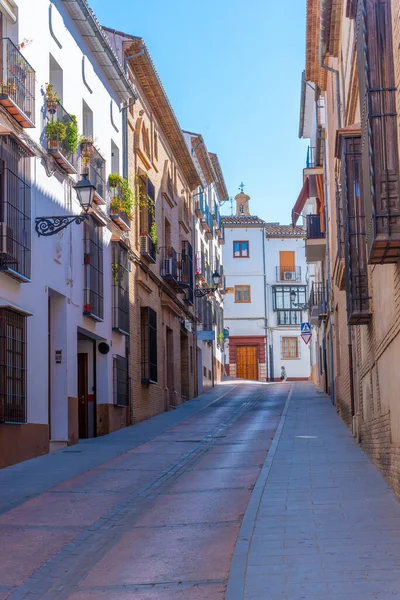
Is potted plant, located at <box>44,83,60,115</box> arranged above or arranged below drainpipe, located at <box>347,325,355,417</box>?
above

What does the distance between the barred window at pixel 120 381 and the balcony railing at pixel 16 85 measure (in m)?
7.46

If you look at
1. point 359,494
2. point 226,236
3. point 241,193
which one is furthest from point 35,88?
point 241,193

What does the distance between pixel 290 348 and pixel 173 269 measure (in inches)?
1102

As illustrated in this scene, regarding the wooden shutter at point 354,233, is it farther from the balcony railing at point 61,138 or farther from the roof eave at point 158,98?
the roof eave at point 158,98

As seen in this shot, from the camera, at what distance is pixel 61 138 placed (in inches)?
639

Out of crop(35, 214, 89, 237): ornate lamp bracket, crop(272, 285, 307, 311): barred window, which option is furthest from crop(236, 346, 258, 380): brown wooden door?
crop(35, 214, 89, 237): ornate lamp bracket

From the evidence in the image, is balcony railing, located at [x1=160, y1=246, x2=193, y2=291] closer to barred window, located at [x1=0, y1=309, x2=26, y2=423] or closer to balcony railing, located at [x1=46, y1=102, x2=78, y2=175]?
balcony railing, located at [x1=46, y1=102, x2=78, y2=175]

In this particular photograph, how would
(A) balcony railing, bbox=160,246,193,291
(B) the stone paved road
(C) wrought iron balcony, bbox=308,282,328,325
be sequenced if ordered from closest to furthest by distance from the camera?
1. (B) the stone paved road
2. (A) balcony railing, bbox=160,246,193,291
3. (C) wrought iron balcony, bbox=308,282,328,325

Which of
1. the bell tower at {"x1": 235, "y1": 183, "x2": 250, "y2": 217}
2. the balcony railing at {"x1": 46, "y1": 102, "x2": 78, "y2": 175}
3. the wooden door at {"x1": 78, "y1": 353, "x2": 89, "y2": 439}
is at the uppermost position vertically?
the bell tower at {"x1": 235, "y1": 183, "x2": 250, "y2": 217}

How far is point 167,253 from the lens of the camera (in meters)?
28.0

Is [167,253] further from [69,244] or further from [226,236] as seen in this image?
[226,236]

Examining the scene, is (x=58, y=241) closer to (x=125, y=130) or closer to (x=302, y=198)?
(x=125, y=130)

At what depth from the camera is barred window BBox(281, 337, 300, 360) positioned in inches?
2160

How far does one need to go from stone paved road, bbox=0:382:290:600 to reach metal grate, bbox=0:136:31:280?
10.3 feet
